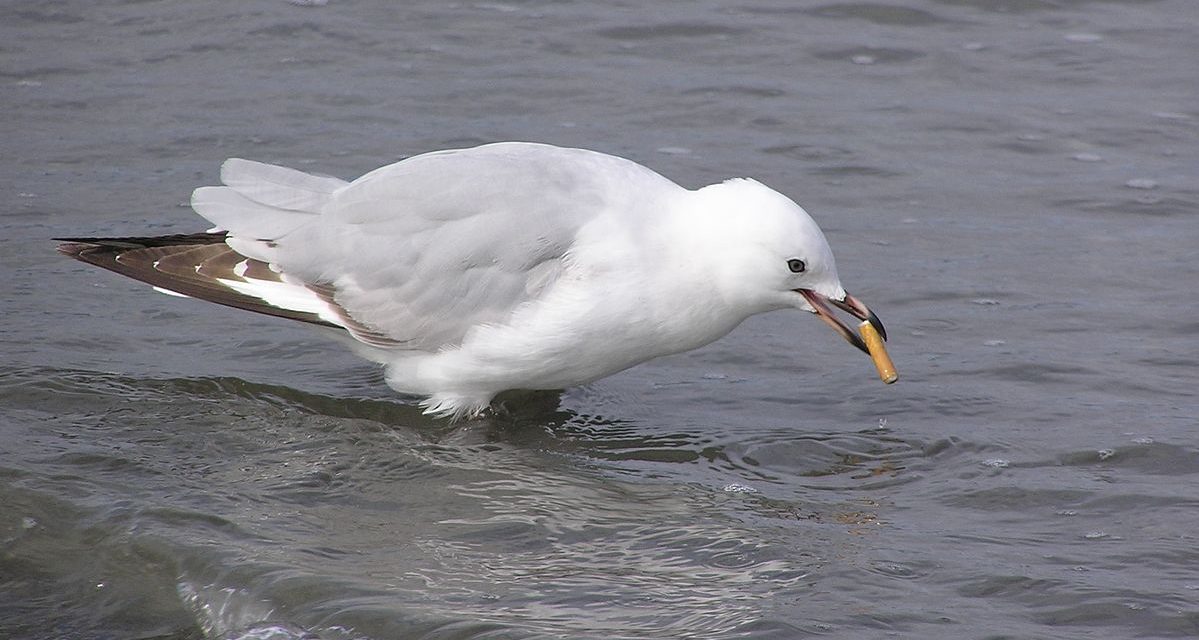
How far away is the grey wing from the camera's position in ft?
17.8

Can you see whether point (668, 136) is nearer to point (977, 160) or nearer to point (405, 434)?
point (977, 160)

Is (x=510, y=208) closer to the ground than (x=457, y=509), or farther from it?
farther from it

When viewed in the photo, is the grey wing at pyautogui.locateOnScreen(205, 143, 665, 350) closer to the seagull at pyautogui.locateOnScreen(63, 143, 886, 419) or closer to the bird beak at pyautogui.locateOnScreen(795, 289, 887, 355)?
the seagull at pyautogui.locateOnScreen(63, 143, 886, 419)

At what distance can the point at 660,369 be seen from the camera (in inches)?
253

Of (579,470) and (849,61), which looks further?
(849,61)

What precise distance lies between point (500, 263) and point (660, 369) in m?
1.19

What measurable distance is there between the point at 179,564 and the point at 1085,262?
427cm

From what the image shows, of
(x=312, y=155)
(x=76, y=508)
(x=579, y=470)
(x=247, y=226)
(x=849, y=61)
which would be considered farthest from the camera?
(x=849, y=61)

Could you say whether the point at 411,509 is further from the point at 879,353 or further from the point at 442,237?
the point at 879,353

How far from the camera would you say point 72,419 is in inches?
220

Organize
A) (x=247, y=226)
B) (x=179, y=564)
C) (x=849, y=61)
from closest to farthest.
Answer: (x=179, y=564)
(x=247, y=226)
(x=849, y=61)

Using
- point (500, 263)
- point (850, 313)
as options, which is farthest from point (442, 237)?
point (850, 313)

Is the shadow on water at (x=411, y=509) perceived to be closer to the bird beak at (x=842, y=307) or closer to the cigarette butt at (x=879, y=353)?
the cigarette butt at (x=879, y=353)

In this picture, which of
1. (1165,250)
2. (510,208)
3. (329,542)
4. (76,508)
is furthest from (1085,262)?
(76,508)
